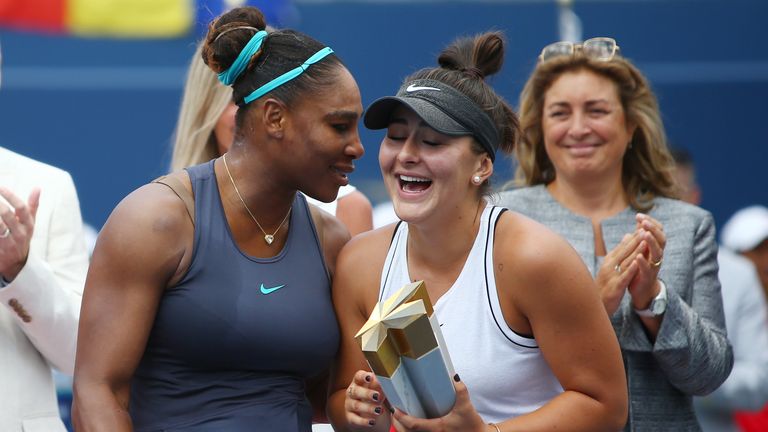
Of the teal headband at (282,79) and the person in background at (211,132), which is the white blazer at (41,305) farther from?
the teal headband at (282,79)

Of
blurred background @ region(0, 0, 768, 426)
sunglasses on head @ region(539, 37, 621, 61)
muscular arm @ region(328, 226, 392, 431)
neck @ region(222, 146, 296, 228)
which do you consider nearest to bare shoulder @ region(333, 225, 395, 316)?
muscular arm @ region(328, 226, 392, 431)

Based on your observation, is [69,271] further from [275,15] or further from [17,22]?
[17,22]

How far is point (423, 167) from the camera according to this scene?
268 cm

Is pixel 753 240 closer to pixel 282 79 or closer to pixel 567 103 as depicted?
pixel 567 103

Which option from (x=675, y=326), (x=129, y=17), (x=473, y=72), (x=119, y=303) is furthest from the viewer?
(x=129, y=17)

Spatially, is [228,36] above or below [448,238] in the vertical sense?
above

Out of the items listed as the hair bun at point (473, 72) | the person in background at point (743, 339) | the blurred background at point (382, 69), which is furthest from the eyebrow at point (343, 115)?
the blurred background at point (382, 69)

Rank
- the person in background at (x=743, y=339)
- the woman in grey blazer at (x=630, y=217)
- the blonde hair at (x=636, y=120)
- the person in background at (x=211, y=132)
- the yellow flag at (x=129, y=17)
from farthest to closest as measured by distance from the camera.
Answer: the yellow flag at (x=129, y=17), the person in background at (x=743, y=339), the blonde hair at (x=636, y=120), the person in background at (x=211, y=132), the woman in grey blazer at (x=630, y=217)

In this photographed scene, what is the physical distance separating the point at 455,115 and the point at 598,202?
114 centimetres

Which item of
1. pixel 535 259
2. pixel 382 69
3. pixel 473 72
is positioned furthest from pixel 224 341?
pixel 382 69

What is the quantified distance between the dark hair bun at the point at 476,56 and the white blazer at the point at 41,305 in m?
1.10

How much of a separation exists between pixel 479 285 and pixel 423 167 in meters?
0.31

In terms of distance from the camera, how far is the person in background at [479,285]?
2613mm

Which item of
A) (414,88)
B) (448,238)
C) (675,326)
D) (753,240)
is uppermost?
(414,88)
